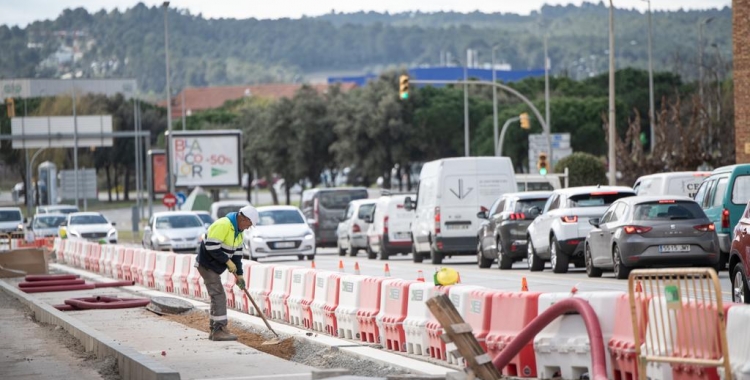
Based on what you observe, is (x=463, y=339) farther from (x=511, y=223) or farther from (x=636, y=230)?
(x=511, y=223)

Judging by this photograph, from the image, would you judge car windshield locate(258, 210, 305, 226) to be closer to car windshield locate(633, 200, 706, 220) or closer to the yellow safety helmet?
car windshield locate(633, 200, 706, 220)

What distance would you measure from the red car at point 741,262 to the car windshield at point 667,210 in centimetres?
677

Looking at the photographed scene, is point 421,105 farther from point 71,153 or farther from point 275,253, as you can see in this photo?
point 275,253

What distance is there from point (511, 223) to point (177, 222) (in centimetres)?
1694

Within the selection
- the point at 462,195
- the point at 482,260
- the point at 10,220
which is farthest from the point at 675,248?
the point at 10,220

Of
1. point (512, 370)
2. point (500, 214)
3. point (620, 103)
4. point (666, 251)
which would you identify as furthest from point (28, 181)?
point (512, 370)

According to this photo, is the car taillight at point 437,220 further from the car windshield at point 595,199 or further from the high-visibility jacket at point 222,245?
the high-visibility jacket at point 222,245

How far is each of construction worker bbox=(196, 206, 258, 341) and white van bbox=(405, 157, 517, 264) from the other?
648 inches

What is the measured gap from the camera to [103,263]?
3816cm

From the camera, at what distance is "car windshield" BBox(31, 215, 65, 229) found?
59741 millimetres

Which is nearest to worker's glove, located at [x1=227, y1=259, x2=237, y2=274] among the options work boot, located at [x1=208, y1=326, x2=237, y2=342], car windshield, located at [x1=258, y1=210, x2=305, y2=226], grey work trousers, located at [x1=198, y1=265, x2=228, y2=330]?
grey work trousers, located at [x1=198, y1=265, x2=228, y2=330]

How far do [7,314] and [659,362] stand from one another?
16.6m

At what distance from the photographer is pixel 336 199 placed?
50.6m

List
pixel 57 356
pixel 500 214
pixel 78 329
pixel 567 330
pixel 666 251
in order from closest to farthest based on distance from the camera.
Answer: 1. pixel 567 330
2. pixel 57 356
3. pixel 78 329
4. pixel 666 251
5. pixel 500 214
